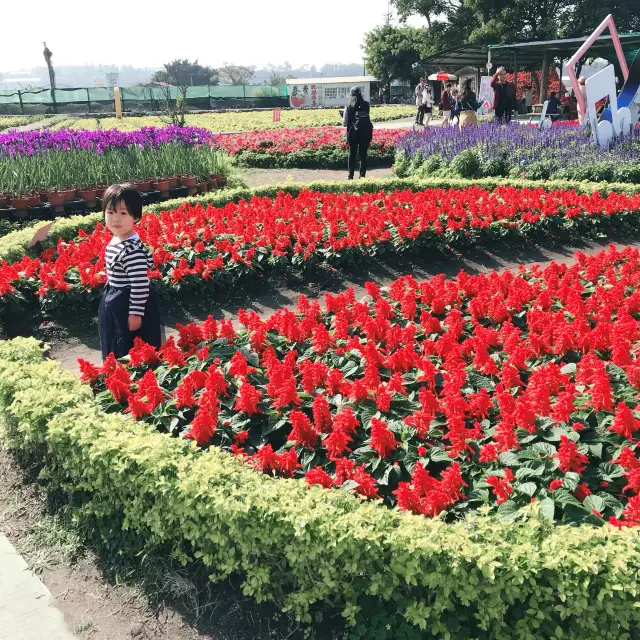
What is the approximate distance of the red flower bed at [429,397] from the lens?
307 centimetres

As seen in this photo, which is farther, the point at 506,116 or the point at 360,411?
the point at 506,116

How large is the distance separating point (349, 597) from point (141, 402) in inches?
68.8

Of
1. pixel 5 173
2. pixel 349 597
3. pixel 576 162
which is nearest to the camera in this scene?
pixel 349 597

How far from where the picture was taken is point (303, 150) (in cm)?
1747

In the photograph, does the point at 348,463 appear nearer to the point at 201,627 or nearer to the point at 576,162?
the point at 201,627

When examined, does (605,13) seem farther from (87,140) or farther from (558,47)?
(87,140)

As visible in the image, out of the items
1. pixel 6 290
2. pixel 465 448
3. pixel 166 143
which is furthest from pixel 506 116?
pixel 465 448

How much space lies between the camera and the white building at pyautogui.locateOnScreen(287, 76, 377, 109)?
47188 mm

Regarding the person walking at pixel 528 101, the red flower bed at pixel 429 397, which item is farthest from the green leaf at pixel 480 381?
the person walking at pixel 528 101

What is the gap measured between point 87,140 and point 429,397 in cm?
953

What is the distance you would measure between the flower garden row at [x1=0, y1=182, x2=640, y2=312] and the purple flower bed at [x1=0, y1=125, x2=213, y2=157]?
10.5 feet

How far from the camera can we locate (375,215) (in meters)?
8.12

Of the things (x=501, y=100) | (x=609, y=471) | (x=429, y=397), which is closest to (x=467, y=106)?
(x=501, y=100)

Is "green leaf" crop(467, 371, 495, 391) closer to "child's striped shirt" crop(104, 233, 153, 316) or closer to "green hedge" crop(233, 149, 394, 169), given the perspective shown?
"child's striped shirt" crop(104, 233, 153, 316)
